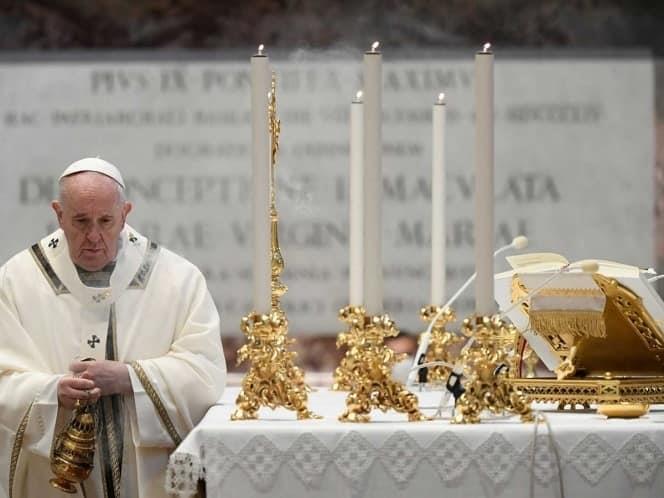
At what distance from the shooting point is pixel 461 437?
3814 mm

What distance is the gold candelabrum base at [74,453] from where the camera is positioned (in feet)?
14.3

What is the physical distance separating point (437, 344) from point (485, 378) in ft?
3.48

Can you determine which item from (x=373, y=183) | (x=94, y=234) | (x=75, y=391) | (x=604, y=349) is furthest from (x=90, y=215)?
(x=604, y=349)

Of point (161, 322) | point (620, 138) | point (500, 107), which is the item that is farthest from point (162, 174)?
point (161, 322)

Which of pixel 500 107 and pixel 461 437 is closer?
pixel 461 437

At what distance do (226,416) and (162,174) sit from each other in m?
3.49

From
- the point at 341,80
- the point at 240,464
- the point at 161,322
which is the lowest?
the point at 240,464

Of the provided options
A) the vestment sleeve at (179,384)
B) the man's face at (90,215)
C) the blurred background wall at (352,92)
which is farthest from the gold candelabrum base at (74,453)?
the blurred background wall at (352,92)

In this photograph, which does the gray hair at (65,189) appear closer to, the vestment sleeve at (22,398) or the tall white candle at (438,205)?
the vestment sleeve at (22,398)

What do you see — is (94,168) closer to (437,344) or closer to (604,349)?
(437,344)

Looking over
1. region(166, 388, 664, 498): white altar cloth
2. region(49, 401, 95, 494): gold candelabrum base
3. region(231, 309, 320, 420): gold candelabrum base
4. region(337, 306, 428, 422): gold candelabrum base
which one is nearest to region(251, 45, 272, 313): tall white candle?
region(231, 309, 320, 420): gold candelabrum base

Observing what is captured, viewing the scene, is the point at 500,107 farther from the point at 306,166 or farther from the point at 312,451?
the point at 312,451

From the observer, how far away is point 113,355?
4652 millimetres

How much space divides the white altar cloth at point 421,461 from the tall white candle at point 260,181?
1.33ft
